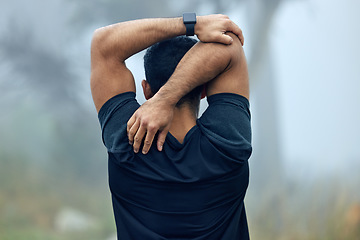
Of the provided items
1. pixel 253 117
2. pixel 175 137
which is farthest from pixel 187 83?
pixel 253 117

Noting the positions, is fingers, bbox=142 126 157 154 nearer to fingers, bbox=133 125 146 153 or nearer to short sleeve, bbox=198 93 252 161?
fingers, bbox=133 125 146 153

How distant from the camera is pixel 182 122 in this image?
101 centimetres

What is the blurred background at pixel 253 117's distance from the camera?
389 centimetres

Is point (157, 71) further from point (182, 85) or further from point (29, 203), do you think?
point (29, 203)

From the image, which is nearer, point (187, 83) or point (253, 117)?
point (187, 83)

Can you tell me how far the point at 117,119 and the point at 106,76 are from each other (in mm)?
121

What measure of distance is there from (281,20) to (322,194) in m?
1.96

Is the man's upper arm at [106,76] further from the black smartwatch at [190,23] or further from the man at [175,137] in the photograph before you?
the black smartwatch at [190,23]

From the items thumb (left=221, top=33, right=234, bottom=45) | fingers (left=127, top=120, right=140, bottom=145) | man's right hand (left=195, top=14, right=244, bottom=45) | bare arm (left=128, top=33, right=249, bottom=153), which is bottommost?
fingers (left=127, top=120, right=140, bottom=145)

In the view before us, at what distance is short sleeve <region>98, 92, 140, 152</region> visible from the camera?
933 millimetres

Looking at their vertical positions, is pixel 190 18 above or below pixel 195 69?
above

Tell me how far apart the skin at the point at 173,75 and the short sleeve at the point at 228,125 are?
1.4 inches

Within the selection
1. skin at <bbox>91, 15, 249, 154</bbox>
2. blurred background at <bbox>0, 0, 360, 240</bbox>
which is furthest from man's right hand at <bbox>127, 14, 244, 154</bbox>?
blurred background at <bbox>0, 0, 360, 240</bbox>

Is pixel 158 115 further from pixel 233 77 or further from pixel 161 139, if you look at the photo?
Result: pixel 233 77
